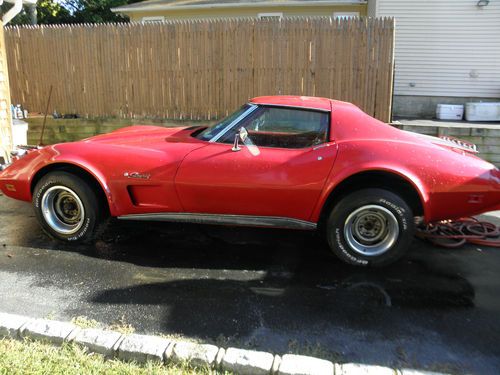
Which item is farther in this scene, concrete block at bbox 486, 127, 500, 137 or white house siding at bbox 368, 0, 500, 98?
white house siding at bbox 368, 0, 500, 98

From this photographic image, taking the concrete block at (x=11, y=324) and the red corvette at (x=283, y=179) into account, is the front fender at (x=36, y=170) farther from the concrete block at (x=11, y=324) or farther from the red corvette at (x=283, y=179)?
the concrete block at (x=11, y=324)

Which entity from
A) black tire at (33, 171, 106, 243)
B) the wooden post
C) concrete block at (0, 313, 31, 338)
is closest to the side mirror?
black tire at (33, 171, 106, 243)

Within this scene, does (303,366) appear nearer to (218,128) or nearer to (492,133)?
(218,128)

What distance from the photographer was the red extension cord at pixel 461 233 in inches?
182

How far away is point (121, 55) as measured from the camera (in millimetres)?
9711

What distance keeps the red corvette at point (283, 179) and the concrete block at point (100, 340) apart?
1.53 meters

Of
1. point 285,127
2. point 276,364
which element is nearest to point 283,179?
point 285,127

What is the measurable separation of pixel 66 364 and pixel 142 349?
43 centimetres

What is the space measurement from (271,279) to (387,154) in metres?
1.45

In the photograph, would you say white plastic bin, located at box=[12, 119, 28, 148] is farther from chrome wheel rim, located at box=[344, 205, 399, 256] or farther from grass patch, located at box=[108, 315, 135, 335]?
chrome wheel rim, located at box=[344, 205, 399, 256]

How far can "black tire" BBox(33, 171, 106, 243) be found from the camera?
4242mm

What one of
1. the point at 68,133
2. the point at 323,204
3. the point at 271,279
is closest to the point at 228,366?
the point at 271,279

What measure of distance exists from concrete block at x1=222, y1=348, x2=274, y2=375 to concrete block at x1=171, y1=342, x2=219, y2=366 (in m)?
0.08

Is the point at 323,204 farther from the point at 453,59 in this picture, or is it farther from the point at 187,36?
the point at 453,59
